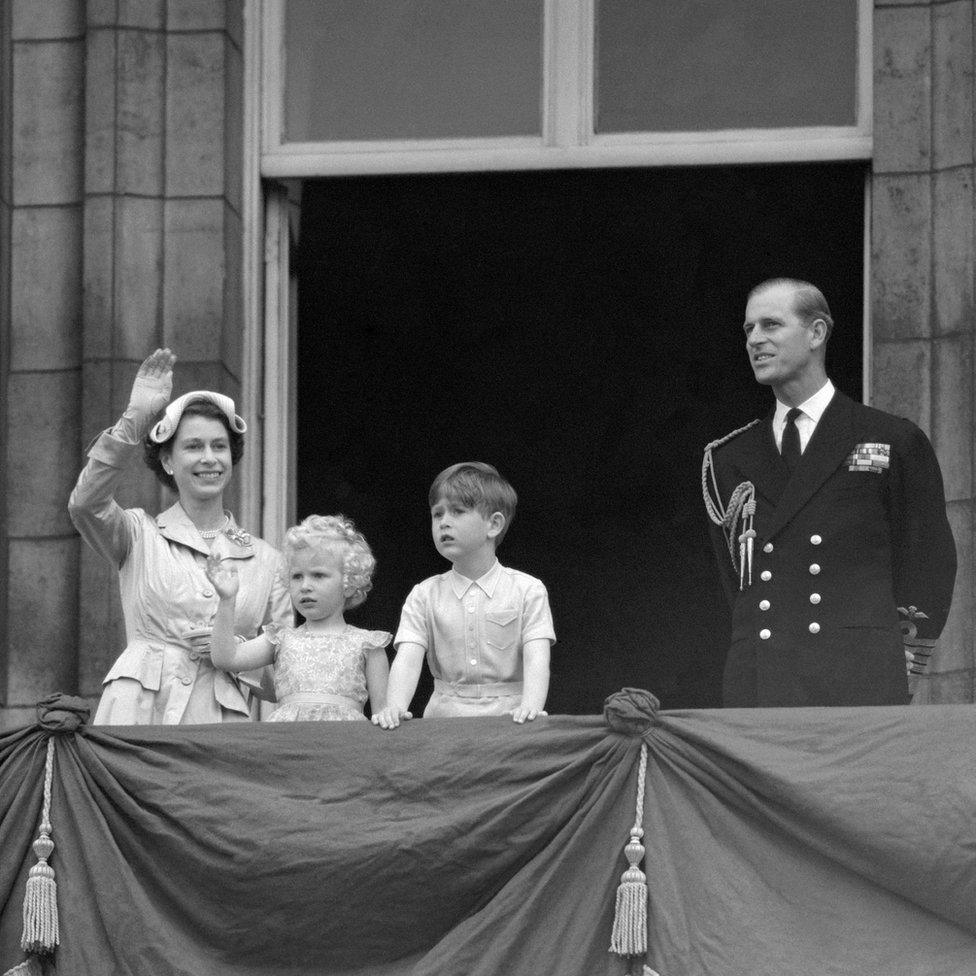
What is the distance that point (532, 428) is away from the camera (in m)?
15.8

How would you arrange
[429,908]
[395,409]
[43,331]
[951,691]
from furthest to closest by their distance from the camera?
[395,409] → [43,331] → [951,691] → [429,908]

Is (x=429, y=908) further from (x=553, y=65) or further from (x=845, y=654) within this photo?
(x=553, y=65)

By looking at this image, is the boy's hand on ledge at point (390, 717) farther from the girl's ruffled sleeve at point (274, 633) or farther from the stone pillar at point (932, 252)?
the stone pillar at point (932, 252)

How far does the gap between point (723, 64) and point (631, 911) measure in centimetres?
428

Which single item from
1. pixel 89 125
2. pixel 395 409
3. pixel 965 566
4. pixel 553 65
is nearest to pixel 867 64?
pixel 553 65

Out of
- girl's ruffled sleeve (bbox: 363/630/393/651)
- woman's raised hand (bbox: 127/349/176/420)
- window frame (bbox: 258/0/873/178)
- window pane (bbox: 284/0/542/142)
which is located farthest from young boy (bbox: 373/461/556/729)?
window pane (bbox: 284/0/542/142)

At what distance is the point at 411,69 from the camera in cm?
1098

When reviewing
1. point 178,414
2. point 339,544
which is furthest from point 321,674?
point 178,414

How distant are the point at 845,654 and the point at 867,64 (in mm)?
3210

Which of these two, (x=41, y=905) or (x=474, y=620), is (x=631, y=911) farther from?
(x=41, y=905)

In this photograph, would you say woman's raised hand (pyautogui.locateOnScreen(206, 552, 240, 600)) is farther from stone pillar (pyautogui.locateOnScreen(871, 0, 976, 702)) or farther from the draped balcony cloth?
stone pillar (pyautogui.locateOnScreen(871, 0, 976, 702))

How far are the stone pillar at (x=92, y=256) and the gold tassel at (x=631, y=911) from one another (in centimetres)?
311

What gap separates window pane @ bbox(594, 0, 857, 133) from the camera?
10.7 m

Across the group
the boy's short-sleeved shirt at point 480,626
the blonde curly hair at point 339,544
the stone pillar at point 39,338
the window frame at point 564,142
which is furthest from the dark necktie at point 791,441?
the stone pillar at point 39,338
